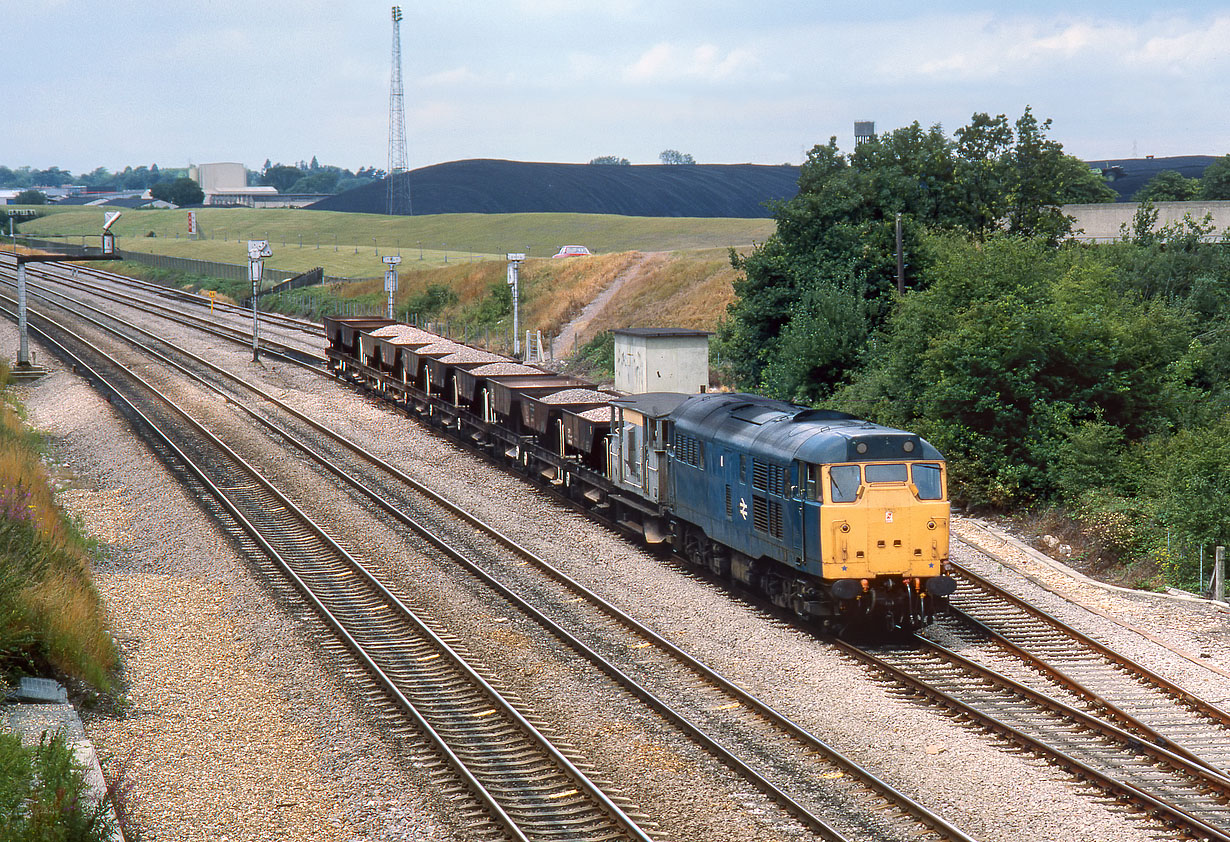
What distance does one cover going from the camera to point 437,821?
12.9 meters

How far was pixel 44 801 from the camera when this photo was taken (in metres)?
10.8

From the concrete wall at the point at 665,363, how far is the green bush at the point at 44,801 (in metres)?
30.0

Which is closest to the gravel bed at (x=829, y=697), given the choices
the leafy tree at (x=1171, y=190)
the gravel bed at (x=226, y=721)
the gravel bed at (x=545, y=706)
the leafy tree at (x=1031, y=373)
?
the gravel bed at (x=545, y=706)

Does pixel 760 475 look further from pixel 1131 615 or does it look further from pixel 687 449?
pixel 1131 615

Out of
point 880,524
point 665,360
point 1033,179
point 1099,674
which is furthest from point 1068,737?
point 1033,179

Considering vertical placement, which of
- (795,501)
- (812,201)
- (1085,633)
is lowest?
(1085,633)

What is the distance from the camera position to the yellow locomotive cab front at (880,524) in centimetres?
1852

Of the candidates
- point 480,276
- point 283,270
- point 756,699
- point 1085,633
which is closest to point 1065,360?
point 1085,633

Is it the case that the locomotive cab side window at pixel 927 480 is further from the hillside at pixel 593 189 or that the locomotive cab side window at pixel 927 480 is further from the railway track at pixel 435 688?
the hillside at pixel 593 189

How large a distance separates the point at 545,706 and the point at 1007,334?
17983mm

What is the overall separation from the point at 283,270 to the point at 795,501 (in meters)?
95.7

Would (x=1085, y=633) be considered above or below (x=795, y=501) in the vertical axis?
below

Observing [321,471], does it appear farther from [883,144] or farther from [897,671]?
[883,144]

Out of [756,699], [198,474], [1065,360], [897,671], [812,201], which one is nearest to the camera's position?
[756,699]
